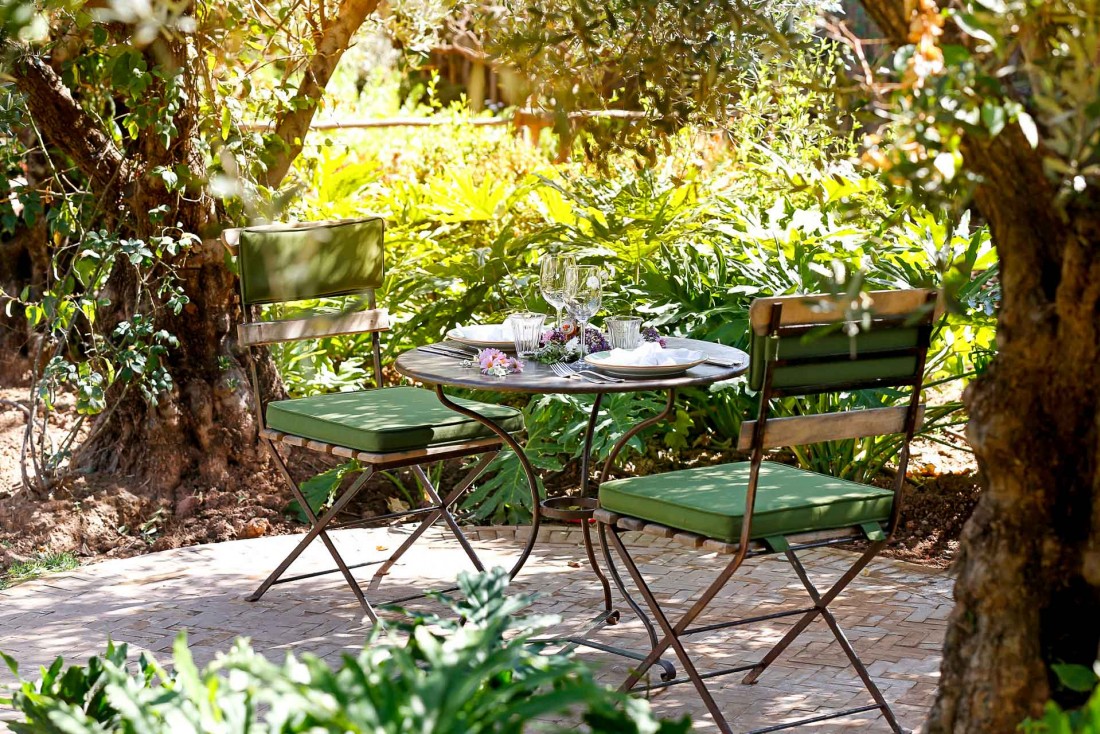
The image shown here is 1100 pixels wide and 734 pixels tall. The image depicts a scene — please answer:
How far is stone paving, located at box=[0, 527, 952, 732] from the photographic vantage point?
3670 mm

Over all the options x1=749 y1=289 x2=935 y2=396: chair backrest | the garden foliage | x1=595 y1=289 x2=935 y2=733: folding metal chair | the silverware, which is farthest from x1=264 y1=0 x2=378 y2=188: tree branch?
x1=749 y1=289 x2=935 y2=396: chair backrest

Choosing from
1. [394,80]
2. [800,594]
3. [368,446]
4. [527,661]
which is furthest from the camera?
[394,80]

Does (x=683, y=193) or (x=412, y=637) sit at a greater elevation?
(x=683, y=193)

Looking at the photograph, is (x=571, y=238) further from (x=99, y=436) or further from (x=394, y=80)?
(x=394, y=80)

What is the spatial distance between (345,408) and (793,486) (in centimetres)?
156

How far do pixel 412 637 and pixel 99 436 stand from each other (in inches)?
141

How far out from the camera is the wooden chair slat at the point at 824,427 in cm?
317

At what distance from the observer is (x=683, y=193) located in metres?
6.51

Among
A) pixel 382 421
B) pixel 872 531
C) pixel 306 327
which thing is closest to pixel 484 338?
pixel 382 421

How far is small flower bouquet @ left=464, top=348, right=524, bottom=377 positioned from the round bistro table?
0.02 meters

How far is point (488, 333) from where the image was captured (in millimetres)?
4223

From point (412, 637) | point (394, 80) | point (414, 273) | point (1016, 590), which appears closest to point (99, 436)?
point (414, 273)

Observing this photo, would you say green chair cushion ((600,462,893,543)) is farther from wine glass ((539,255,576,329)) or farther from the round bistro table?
wine glass ((539,255,576,329))

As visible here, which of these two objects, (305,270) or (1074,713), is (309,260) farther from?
(1074,713)
